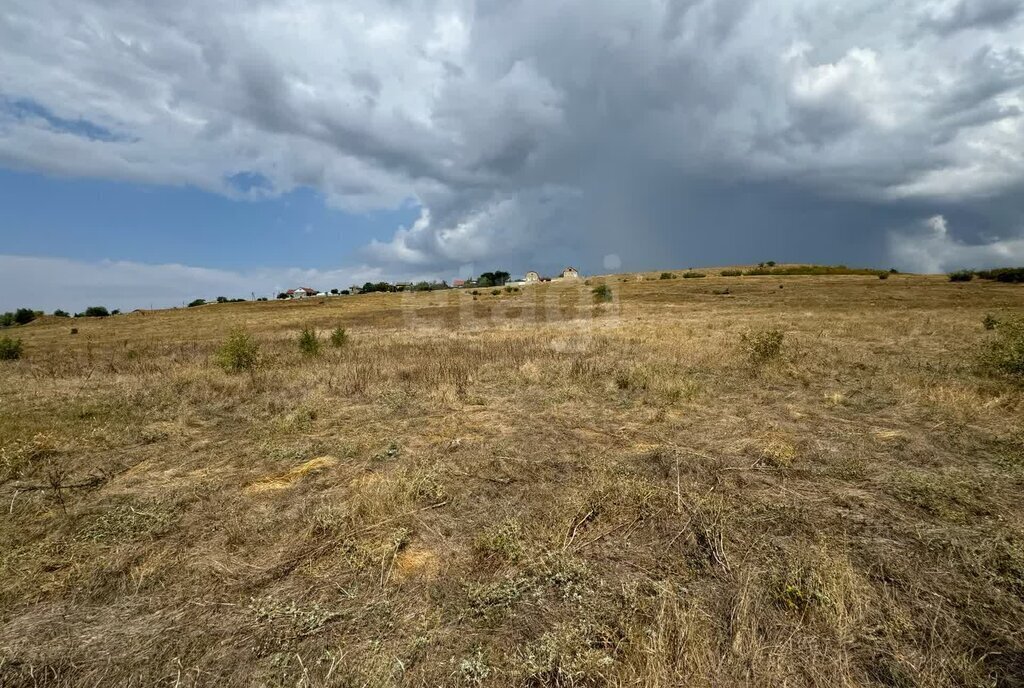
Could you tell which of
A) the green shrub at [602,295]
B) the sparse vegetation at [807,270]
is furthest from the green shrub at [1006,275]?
the green shrub at [602,295]

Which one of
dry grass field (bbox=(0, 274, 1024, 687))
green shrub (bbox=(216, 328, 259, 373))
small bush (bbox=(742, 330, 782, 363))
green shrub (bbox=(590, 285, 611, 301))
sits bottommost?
dry grass field (bbox=(0, 274, 1024, 687))

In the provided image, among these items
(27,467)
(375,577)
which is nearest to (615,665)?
(375,577)

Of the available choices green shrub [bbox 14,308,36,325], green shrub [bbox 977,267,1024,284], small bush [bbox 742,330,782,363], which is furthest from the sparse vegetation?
green shrub [bbox 14,308,36,325]

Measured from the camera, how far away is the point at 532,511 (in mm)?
5336

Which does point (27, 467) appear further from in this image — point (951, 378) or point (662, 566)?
point (951, 378)

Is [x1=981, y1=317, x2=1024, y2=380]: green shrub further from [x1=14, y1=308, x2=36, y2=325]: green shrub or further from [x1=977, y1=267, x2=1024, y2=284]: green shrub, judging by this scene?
[x1=14, y1=308, x2=36, y2=325]: green shrub

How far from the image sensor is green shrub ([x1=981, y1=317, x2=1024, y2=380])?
35.4ft

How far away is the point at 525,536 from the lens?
4.73 m

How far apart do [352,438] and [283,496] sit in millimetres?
2270

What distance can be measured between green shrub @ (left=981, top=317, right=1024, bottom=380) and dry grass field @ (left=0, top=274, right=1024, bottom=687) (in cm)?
34

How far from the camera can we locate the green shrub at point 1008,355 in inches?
424

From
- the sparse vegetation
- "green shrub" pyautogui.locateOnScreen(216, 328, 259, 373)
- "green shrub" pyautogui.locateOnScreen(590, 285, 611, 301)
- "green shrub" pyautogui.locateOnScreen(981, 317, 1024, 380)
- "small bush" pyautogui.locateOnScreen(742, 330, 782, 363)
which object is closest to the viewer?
"green shrub" pyautogui.locateOnScreen(981, 317, 1024, 380)

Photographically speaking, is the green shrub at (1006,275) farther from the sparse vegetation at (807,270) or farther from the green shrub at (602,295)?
the green shrub at (602,295)

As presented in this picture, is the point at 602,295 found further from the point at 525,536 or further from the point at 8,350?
the point at 525,536
